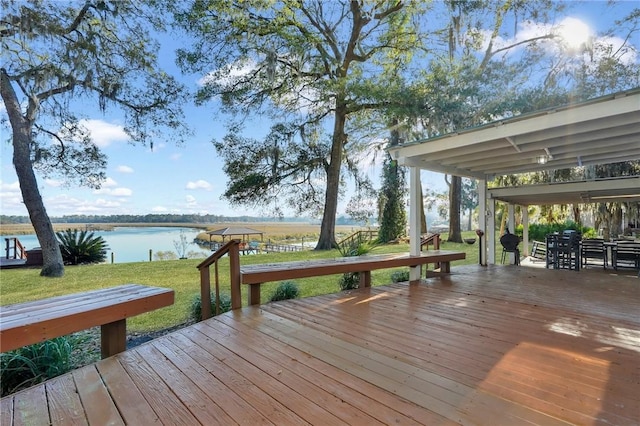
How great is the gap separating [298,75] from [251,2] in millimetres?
2751

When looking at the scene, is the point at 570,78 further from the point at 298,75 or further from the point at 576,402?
the point at 576,402

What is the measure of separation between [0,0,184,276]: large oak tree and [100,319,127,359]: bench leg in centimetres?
753

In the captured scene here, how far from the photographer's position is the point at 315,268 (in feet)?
14.6

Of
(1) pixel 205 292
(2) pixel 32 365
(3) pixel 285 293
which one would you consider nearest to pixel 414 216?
(3) pixel 285 293

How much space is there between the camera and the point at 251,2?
10672mm

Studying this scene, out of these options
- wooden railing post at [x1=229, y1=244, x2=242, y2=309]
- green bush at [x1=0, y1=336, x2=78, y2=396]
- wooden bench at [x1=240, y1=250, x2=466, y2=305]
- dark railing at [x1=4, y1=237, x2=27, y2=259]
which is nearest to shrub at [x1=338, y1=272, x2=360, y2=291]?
wooden bench at [x1=240, y1=250, x2=466, y2=305]

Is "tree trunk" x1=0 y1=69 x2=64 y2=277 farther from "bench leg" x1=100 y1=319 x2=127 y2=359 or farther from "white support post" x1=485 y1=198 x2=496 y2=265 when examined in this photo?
"white support post" x1=485 y1=198 x2=496 y2=265

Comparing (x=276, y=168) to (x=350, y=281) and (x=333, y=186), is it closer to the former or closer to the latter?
(x=333, y=186)

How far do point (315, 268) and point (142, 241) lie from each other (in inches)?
533

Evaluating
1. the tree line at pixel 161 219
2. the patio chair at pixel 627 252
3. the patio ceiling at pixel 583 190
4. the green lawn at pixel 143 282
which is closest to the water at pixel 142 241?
the tree line at pixel 161 219

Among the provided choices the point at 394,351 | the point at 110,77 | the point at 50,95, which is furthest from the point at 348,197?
the point at 394,351

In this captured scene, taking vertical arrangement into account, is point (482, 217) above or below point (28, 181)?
below

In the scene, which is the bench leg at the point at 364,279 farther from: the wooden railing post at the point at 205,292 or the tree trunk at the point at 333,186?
the tree trunk at the point at 333,186

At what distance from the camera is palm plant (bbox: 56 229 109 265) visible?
33.3ft
